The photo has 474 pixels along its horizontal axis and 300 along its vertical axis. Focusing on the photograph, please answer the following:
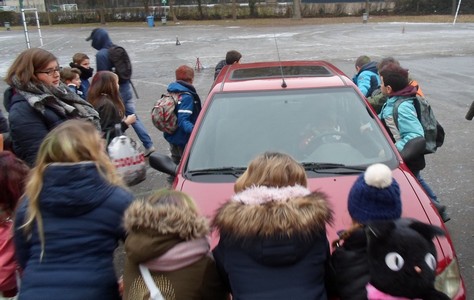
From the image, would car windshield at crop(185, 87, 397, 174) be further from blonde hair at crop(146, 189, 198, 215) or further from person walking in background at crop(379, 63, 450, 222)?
blonde hair at crop(146, 189, 198, 215)

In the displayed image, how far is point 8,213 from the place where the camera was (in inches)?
103

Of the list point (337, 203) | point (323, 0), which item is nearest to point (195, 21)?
point (323, 0)

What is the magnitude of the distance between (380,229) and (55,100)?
267 centimetres

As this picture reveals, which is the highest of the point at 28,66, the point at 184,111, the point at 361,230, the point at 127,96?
the point at 28,66

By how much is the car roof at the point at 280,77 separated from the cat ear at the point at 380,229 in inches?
81.6

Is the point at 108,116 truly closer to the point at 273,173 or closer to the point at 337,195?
the point at 337,195

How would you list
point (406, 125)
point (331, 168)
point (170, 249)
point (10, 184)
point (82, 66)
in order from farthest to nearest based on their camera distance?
point (82, 66) < point (406, 125) < point (331, 168) < point (10, 184) < point (170, 249)

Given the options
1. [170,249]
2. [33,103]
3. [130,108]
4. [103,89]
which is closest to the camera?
[170,249]

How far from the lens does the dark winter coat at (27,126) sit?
3.46m

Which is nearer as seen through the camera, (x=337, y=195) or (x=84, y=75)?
(x=337, y=195)

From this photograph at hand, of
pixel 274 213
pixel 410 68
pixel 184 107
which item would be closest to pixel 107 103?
pixel 184 107

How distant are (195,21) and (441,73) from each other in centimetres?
3943

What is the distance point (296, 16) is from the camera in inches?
1784

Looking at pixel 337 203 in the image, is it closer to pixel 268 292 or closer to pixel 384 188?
pixel 384 188
